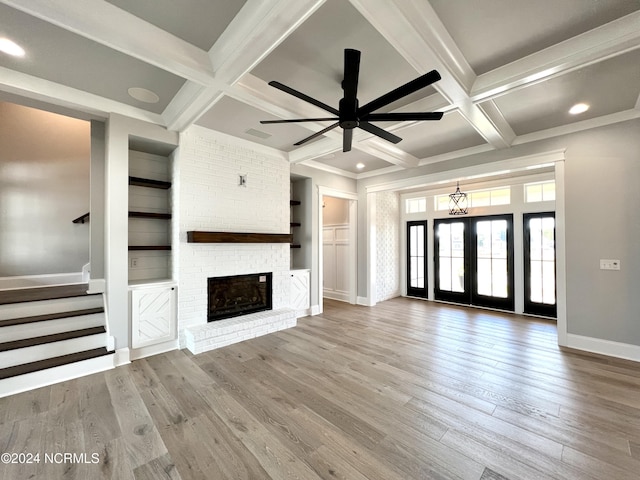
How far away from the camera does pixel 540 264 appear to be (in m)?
5.17

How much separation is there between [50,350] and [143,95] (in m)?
2.94

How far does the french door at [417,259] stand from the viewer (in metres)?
6.78

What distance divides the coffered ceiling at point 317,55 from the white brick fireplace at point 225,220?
620 mm

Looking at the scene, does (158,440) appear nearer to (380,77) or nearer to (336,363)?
(336,363)

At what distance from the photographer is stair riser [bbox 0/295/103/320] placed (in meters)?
2.97

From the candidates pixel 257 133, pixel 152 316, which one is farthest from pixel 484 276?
pixel 152 316

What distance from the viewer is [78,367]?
110 inches

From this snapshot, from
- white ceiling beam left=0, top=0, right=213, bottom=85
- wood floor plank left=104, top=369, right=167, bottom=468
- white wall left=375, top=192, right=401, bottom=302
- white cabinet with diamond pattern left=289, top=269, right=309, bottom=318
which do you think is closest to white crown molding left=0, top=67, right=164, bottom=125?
white ceiling beam left=0, top=0, right=213, bottom=85

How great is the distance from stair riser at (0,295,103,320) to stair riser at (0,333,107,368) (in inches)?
23.0

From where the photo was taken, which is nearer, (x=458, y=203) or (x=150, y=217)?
(x=150, y=217)

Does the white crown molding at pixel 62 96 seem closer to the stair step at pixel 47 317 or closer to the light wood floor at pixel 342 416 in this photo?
the stair step at pixel 47 317

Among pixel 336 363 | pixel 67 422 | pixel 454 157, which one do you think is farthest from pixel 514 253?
pixel 67 422

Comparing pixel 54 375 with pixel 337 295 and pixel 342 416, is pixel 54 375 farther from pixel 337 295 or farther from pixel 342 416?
pixel 337 295

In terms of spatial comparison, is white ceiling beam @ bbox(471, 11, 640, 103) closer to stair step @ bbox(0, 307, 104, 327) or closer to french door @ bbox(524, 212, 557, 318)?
french door @ bbox(524, 212, 557, 318)
